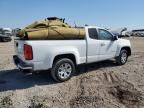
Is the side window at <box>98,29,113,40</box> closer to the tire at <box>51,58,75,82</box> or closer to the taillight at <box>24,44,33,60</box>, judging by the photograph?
the tire at <box>51,58,75,82</box>

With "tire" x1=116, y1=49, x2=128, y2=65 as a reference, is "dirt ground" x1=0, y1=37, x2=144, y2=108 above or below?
below

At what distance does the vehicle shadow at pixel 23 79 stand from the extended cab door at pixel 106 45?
0.75 m

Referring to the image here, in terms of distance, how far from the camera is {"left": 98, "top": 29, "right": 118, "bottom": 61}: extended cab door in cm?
994

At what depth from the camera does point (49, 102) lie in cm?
642

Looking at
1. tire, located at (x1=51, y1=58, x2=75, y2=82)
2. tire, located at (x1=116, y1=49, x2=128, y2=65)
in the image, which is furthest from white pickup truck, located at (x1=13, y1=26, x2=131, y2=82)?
tire, located at (x1=116, y1=49, x2=128, y2=65)

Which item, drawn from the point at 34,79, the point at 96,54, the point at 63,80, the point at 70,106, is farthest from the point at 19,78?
the point at 70,106

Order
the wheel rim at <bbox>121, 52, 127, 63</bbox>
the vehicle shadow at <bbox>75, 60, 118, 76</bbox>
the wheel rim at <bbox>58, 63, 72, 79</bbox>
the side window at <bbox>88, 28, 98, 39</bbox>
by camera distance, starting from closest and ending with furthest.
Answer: the wheel rim at <bbox>58, 63, 72, 79</bbox>
the side window at <bbox>88, 28, 98, 39</bbox>
the vehicle shadow at <bbox>75, 60, 118, 76</bbox>
the wheel rim at <bbox>121, 52, 127, 63</bbox>

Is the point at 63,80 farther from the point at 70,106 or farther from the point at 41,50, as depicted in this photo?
the point at 70,106

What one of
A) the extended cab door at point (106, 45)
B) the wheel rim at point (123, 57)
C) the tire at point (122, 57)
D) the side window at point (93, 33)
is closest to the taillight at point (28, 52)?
the side window at point (93, 33)

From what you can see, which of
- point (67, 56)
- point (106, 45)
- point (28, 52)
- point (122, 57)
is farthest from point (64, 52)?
point (122, 57)

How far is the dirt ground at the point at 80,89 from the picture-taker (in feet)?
20.7

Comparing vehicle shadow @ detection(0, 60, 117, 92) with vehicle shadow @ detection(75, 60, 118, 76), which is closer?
vehicle shadow @ detection(0, 60, 117, 92)

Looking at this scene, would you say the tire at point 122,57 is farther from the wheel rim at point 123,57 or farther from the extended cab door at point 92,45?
the extended cab door at point 92,45

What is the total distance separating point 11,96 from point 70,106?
1824 mm
